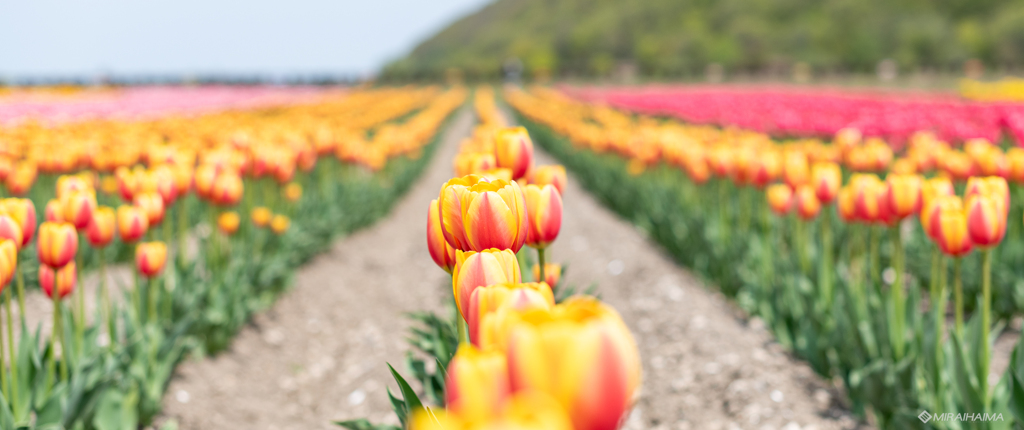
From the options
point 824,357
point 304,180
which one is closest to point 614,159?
point 304,180

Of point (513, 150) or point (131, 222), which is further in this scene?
point (131, 222)

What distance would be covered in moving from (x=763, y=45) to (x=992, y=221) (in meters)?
86.8

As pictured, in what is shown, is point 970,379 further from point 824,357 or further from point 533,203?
point 533,203

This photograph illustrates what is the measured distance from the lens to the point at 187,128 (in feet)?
27.5

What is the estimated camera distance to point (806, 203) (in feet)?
12.7

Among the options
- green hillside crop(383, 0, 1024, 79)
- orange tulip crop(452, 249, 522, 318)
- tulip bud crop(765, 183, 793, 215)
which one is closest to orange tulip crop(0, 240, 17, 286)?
orange tulip crop(452, 249, 522, 318)

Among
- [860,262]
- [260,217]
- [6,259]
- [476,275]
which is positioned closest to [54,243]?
[6,259]

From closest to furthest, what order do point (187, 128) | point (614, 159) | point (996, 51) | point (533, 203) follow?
point (533, 203) < point (187, 128) < point (614, 159) < point (996, 51)

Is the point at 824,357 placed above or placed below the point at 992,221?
below

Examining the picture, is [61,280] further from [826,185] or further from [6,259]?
[826,185]

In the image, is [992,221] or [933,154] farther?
[933,154]

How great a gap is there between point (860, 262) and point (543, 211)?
2.60 metres

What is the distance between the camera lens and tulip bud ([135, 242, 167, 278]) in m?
2.85

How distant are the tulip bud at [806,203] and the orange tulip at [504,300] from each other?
336cm
